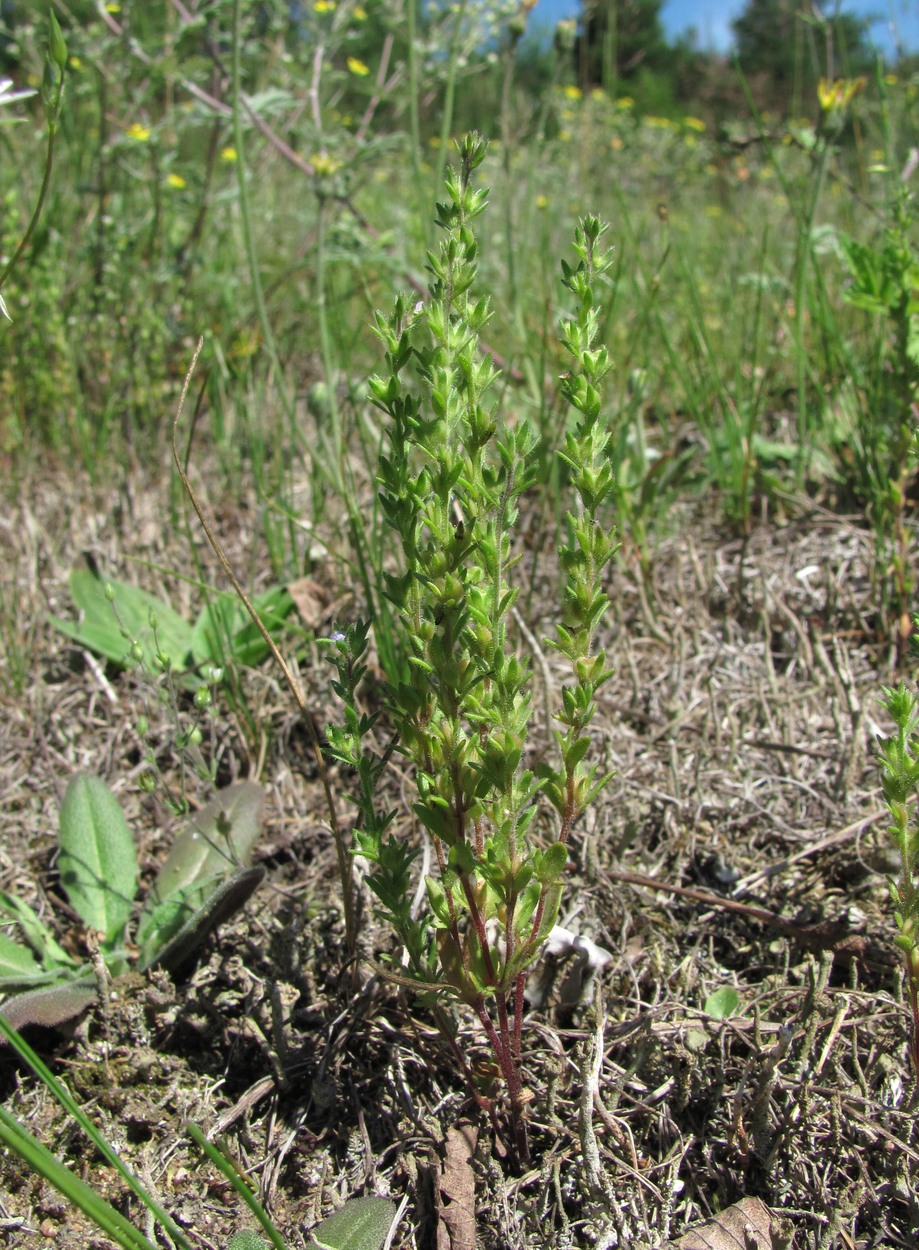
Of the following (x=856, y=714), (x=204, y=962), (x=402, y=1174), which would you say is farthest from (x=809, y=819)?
(x=204, y=962)

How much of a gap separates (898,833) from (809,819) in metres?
0.62

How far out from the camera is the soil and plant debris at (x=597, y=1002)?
115cm

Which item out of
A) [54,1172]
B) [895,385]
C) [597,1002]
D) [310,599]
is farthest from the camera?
[310,599]

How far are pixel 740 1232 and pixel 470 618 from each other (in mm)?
764

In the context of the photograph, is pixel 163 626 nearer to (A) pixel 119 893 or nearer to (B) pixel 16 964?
(A) pixel 119 893

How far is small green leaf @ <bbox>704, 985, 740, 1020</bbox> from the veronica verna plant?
14.6 inches

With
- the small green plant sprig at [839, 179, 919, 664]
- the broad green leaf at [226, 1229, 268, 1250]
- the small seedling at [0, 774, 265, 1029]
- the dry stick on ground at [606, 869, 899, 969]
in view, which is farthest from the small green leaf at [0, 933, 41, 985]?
the small green plant sprig at [839, 179, 919, 664]

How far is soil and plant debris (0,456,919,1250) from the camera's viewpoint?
3.79 ft

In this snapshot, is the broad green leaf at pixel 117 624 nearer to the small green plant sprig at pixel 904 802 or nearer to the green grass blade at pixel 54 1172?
the green grass blade at pixel 54 1172

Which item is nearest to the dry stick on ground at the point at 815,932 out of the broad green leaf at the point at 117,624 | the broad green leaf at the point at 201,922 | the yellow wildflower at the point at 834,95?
the broad green leaf at the point at 201,922

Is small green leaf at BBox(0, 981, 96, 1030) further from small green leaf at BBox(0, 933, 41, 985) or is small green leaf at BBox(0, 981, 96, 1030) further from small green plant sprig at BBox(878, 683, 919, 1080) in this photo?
small green plant sprig at BBox(878, 683, 919, 1080)

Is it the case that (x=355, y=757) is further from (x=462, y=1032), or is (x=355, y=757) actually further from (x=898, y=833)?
(x=898, y=833)

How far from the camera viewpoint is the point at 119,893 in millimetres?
1544

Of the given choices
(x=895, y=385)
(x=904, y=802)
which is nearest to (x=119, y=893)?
(x=904, y=802)
